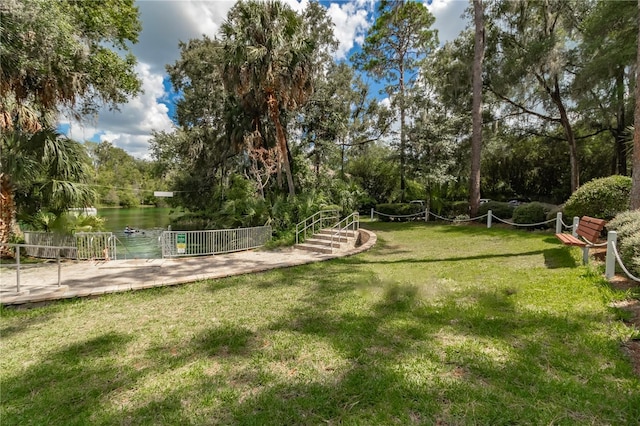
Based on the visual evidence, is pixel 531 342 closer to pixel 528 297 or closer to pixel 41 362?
pixel 528 297

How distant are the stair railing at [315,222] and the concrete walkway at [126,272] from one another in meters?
1.35

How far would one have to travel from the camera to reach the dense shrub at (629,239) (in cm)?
442

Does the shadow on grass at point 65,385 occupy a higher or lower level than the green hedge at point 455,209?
lower

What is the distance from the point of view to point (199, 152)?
17.3 metres

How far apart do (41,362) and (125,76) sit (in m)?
9.85

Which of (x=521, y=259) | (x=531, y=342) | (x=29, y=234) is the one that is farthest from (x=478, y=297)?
(x=29, y=234)

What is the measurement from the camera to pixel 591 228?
5.97 m

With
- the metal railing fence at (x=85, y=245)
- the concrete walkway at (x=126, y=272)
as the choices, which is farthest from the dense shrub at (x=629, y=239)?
the metal railing fence at (x=85, y=245)

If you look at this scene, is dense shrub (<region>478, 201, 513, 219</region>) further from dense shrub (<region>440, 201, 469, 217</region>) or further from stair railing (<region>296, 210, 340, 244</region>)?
stair railing (<region>296, 210, 340, 244</region>)

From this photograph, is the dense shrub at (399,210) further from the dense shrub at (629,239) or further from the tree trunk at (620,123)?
the dense shrub at (629,239)

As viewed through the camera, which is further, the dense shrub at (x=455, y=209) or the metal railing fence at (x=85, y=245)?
the dense shrub at (x=455, y=209)

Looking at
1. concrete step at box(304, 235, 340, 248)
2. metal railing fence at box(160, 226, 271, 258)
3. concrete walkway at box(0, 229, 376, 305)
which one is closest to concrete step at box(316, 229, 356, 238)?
concrete step at box(304, 235, 340, 248)

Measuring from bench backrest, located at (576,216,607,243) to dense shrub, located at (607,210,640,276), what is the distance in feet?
0.84

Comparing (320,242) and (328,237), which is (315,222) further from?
(320,242)
